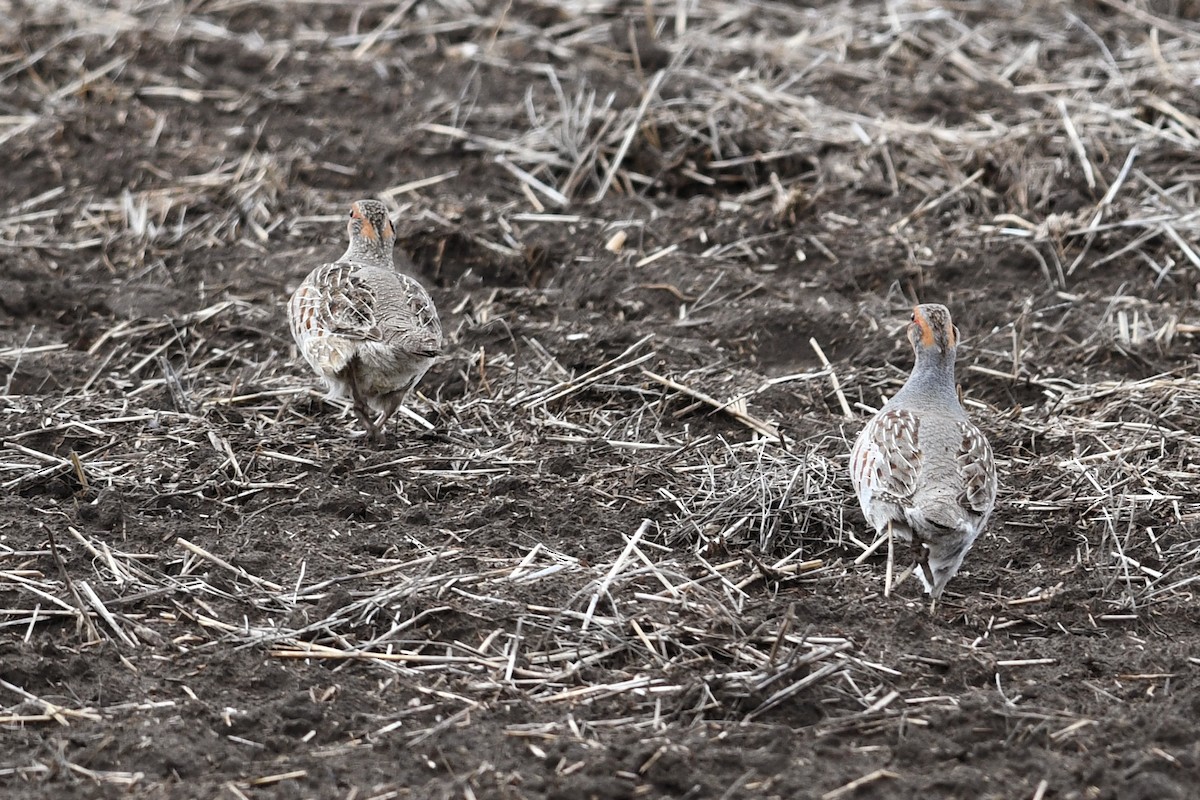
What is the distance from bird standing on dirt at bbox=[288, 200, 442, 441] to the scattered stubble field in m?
0.27

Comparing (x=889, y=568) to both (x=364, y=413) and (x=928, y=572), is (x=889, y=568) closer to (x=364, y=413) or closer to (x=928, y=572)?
(x=928, y=572)

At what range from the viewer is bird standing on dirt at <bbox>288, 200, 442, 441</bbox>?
697 cm

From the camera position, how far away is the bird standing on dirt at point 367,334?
274 inches

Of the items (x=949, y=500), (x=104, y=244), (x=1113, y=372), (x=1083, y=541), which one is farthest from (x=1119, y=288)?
(x=104, y=244)

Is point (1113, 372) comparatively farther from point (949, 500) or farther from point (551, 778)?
point (551, 778)

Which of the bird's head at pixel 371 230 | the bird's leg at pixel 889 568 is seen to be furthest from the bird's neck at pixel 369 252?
the bird's leg at pixel 889 568

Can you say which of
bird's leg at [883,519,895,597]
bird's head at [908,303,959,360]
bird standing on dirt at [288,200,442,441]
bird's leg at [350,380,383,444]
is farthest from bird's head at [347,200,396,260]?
bird's leg at [883,519,895,597]

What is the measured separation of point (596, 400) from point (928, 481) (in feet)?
6.95

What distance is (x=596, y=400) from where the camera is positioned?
764cm

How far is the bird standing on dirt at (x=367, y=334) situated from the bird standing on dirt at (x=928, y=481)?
2.02 m

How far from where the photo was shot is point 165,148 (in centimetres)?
1041

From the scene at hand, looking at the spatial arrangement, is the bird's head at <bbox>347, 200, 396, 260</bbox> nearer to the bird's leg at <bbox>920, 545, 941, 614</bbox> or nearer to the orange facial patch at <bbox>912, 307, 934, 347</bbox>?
the orange facial patch at <bbox>912, 307, 934, 347</bbox>

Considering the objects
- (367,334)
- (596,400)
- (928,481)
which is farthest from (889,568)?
(367,334)

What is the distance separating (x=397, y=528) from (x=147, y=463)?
123 centimetres
